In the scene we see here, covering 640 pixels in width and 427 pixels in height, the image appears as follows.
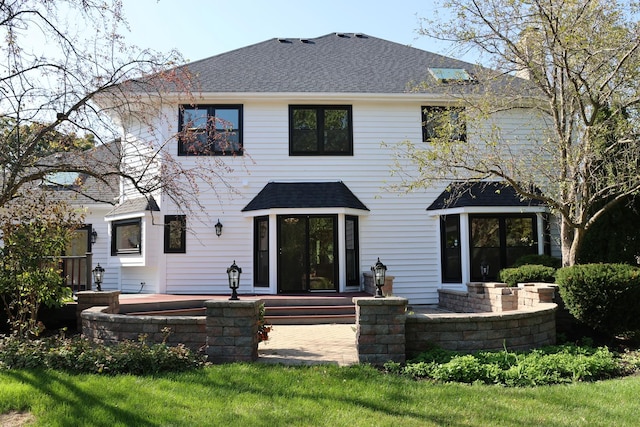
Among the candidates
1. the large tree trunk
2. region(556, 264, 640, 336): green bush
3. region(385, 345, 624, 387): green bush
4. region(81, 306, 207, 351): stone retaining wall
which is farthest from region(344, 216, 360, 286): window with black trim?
region(81, 306, 207, 351): stone retaining wall

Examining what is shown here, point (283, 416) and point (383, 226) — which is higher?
point (383, 226)

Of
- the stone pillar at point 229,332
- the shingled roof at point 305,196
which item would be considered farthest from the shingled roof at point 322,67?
the stone pillar at point 229,332

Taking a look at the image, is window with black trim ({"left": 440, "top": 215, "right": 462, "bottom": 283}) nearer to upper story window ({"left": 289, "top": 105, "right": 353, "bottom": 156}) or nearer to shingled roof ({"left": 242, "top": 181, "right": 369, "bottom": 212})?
shingled roof ({"left": 242, "top": 181, "right": 369, "bottom": 212})

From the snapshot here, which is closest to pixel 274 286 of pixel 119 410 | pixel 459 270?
pixel 459 270

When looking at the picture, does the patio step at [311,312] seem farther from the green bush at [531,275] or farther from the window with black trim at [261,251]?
the green bush at [531,275]

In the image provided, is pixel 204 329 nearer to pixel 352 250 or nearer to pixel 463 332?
pixel 463 332

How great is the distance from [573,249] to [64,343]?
8.80 meters

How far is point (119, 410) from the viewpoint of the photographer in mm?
4754

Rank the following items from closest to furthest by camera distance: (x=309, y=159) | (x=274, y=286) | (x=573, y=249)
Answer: (x=573, y=249), (x=274, y=286), (x=309, y=159)

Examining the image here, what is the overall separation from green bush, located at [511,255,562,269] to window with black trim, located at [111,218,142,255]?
9.82m

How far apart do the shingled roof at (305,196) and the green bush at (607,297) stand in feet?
20.3

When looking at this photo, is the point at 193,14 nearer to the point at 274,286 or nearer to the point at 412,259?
the point at 274,286

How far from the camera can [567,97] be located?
987cm

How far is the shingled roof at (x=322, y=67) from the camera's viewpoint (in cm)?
1405
